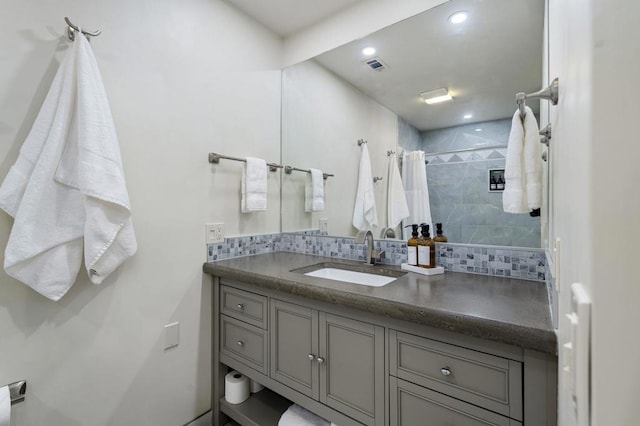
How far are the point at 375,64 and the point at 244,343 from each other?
1.74m

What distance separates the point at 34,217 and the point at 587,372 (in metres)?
1.43

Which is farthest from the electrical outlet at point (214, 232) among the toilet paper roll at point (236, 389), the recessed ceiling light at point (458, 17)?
the recessed ceiling light at point (458, 17)

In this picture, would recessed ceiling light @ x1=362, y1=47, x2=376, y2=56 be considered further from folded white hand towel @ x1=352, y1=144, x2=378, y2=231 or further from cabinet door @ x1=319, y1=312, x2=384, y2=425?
cabinet door @ x1=319, y1=312, x2=384, y2=425

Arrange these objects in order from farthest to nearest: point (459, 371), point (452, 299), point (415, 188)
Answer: point (415, 188) < point (452, 299) < point (459, 371)

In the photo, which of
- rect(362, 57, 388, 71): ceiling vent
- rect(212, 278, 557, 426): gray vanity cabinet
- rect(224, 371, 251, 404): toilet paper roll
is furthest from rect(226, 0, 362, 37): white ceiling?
rect(224, 371, 251, 404): toilet paper roll

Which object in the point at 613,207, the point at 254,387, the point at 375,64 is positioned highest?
the point at 375,64

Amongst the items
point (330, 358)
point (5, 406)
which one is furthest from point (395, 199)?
point (5, 406)

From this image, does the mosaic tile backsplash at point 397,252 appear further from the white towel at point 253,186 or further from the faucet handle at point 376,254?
the white towel at point 253,186

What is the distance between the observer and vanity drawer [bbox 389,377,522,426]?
2.67 ft

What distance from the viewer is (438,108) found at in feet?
4.99

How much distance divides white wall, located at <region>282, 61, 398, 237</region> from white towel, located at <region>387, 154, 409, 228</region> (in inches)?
1.4

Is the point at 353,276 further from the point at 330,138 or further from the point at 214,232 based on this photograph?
the point at 330,138

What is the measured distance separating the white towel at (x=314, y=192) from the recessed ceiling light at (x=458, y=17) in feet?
3.64

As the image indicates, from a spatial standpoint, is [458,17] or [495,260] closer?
[495,260]
